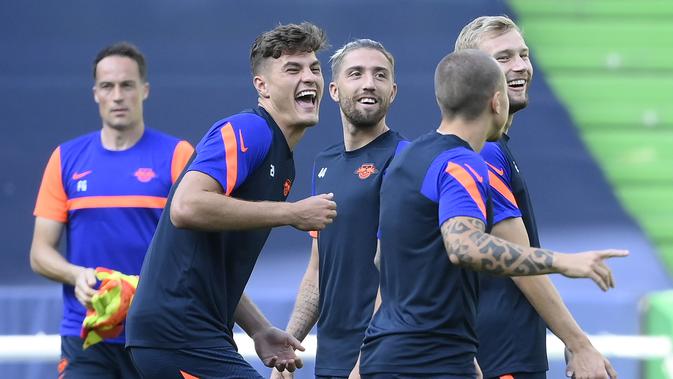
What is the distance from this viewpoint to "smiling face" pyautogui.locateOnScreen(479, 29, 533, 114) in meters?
4.42

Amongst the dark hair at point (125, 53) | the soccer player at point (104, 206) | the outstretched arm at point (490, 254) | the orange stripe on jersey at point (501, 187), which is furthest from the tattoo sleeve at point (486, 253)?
the dark hair at point (125, 53)

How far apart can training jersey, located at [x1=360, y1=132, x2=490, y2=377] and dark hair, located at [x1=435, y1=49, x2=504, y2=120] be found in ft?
0.33

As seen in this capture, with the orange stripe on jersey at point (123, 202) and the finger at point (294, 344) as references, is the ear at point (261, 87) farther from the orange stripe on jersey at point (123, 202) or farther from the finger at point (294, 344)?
the orange stripe on jersey at point (123, 202)

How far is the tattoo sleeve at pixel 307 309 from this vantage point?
189 inches

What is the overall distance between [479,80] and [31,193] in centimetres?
463

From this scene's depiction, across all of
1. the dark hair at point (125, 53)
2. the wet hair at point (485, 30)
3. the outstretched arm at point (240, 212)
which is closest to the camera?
the outstretched arm at point (240, 212)

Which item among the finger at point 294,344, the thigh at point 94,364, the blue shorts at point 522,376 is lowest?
the blue shorts at point 522,376

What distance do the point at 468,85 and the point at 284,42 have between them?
36.8 inches

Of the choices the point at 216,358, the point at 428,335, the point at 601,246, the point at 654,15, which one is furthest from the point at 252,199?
the point at 654,15

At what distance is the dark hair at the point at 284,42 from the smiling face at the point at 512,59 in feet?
2.12

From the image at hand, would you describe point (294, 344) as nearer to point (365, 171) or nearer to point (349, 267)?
point (349, 267)

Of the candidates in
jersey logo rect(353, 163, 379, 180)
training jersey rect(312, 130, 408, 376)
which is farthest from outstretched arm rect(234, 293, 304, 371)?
jersey logo rect(353, 163, 379, 180)

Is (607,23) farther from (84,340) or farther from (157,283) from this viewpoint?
(157,283)

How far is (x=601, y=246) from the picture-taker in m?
7.36
